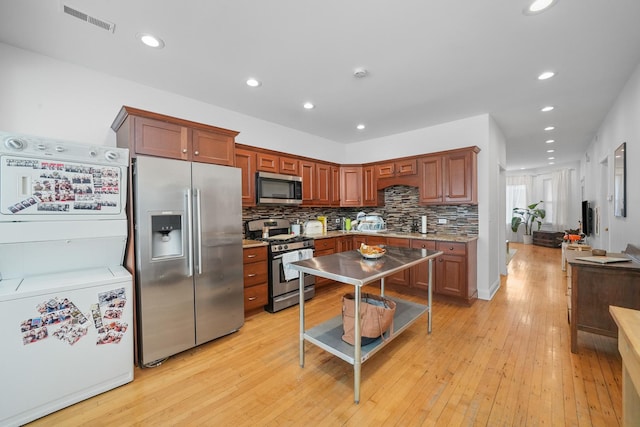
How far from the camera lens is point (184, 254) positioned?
238 cm

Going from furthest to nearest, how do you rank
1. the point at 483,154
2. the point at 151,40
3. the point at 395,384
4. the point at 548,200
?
the point at 548,200 < the point at 483,154 < the point at 151,40 < the point at 395,384

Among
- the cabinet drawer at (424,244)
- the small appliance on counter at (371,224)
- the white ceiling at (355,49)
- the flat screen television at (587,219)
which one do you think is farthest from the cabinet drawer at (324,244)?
the flat screen television at (587,219)

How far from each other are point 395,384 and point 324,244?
7.76 feet

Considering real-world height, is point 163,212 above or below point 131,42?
below

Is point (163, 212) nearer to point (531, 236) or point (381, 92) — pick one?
point (381, 92)

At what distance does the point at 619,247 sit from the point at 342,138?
4.20 m

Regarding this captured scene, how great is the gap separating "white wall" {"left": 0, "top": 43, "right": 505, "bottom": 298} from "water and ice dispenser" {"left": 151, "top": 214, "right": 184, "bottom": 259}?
111 centimetres

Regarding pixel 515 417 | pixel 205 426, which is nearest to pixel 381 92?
pixel 515 417

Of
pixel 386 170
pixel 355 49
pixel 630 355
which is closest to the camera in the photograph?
pixel 630 355

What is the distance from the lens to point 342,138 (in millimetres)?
5098

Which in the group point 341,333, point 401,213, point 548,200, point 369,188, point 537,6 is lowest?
point 341,333

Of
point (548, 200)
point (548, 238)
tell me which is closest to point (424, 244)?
point (548, 238)

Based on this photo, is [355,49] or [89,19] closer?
[89,19]

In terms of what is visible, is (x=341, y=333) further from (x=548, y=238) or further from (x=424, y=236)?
(x=548, y=238)
